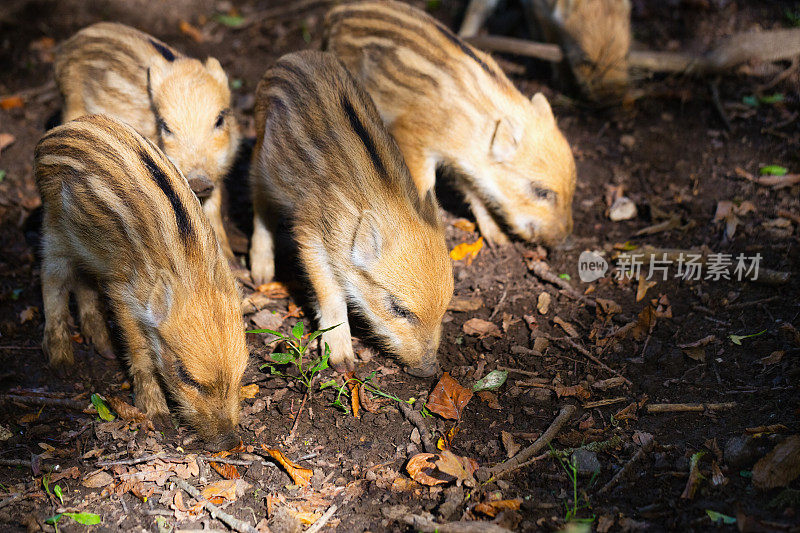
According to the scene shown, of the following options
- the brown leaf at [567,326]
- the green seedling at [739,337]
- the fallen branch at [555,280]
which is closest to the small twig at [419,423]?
the brown leaf at [567,326]

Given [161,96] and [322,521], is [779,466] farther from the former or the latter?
[161,96]

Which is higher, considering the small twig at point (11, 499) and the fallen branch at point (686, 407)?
the fallen branch at point (686, 407)

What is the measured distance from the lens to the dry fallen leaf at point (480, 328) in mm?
4320

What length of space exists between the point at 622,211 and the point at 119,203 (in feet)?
11.3

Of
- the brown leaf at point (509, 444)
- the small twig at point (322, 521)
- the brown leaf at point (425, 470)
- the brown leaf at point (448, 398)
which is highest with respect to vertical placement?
the brown leaf at point (509, 444)

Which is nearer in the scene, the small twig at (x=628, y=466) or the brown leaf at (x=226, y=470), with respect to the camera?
the small twig at (x=628, y=466)

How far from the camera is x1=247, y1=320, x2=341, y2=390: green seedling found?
386cm

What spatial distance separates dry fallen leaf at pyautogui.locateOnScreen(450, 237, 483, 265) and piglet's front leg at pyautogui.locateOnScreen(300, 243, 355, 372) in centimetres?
107

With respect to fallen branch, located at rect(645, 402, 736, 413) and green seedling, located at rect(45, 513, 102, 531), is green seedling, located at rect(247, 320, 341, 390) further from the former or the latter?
fallen branch, located at rect(645, 402, 736, 413)

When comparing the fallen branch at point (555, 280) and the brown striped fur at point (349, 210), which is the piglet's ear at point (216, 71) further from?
the fallen branch at point (555, 280)

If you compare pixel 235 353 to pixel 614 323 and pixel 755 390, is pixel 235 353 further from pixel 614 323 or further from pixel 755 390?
pixel 755 390

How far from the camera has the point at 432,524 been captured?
305 centimetres

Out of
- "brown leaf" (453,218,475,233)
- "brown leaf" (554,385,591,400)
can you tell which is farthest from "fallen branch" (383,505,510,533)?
"brown leaf" (453,218,475,233)

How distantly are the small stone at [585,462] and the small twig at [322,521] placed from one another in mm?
1132
